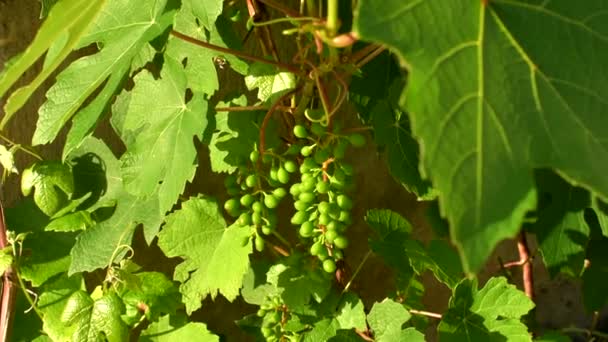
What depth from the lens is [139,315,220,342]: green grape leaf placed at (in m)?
1.46

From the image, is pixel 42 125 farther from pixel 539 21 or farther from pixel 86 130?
pixel 539 21

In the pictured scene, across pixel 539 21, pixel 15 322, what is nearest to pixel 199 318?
pixel 15 322

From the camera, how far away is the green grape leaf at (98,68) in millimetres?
1057

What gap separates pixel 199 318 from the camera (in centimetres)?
191

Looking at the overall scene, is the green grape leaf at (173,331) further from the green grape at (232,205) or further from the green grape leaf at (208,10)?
the green grape leaf at (208,10)

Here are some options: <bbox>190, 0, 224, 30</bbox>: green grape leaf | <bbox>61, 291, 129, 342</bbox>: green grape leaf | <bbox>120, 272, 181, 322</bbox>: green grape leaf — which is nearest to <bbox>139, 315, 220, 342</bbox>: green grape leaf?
<bbox>120, 272, 181, 322</bbox>: green grape leaf

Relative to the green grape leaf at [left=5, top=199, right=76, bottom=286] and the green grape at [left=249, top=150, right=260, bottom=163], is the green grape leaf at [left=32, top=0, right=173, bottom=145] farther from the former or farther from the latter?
the green grape leaf at [left=5, top=199, right=76, bottom=286]

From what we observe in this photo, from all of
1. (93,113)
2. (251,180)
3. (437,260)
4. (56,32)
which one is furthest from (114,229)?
(56,32)

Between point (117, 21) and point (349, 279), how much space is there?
2.14 ft

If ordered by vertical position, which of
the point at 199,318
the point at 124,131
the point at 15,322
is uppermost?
the point at 124,131

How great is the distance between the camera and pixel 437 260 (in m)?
1.46

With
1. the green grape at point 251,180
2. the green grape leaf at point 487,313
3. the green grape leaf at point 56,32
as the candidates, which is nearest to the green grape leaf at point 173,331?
the green grape at point 251,180

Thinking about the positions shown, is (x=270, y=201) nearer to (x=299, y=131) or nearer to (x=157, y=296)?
(x=299, y=131)

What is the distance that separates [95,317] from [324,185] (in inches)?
18.7
